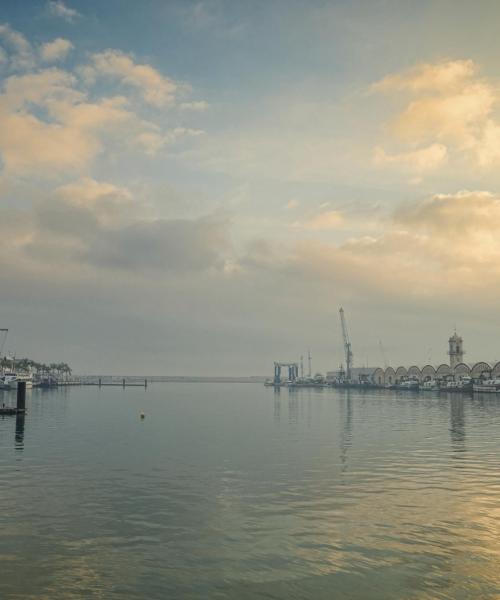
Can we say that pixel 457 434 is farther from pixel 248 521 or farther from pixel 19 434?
pixel 19 434

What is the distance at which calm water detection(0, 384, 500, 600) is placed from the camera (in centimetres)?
2289

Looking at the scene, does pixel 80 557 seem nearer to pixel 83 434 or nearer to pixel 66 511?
pixel 66 511

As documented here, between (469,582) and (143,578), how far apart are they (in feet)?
47.2

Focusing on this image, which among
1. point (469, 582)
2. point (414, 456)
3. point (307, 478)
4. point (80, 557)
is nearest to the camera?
point (469, 582)

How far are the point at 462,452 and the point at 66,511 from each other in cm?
4583

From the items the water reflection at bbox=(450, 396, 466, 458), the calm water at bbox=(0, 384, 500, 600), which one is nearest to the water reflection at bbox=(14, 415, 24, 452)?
the calm water at bbox=(0, 384, 500, 600)

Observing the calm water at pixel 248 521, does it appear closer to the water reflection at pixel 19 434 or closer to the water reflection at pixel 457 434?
the water reflection at pixel 457 434

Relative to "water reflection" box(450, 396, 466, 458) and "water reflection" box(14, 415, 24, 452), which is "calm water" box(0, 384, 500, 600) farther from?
"water reflection" box(14, 415, 24, 452)

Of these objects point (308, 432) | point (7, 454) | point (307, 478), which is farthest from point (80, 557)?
point (308, 432)

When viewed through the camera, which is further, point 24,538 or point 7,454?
point 7,454

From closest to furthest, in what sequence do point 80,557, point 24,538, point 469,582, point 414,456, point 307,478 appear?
point 469,582, point 80,557, point 24,538, point 307,478, point 414,456

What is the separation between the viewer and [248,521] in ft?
105

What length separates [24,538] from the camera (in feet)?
94.5

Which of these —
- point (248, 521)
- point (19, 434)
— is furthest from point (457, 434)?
point (19, 434)
